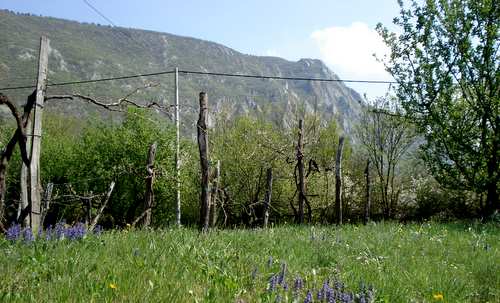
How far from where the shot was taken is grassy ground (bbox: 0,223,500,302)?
156 inches

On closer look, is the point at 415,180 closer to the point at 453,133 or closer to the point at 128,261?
the point at 453,133

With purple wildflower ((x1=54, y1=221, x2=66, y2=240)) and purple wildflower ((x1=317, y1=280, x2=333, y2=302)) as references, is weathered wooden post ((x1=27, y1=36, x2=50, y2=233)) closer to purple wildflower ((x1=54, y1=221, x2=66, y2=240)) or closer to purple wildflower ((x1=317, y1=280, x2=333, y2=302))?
purple wildflower ((x1=54, y1=221, x2=66, y2=240))

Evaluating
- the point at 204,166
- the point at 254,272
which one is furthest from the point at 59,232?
the point at 204,166

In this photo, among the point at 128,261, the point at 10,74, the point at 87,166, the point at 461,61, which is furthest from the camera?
the point at 10,74

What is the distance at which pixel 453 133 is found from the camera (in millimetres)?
17062

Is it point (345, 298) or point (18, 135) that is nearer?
point (345, 298)

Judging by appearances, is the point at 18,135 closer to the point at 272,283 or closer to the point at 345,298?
the point at 272,283

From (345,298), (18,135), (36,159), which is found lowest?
(345,298)

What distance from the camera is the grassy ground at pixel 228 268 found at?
13.0 feet

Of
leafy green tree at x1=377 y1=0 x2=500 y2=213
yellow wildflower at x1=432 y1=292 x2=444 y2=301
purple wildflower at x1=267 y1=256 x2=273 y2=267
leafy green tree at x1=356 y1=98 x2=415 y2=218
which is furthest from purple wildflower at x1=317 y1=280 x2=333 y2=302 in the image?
leafy green tree at x1=356 y1=98 x2=415 y2=218

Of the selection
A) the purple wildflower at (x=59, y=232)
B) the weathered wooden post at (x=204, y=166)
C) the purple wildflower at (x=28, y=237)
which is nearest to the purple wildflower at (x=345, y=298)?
the purple wildflower at (x=59, y=232)

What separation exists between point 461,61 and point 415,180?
1331 centimetres

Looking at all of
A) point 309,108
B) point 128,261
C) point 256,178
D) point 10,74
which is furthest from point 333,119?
point 10,74

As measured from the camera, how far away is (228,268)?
5332 millimetres
